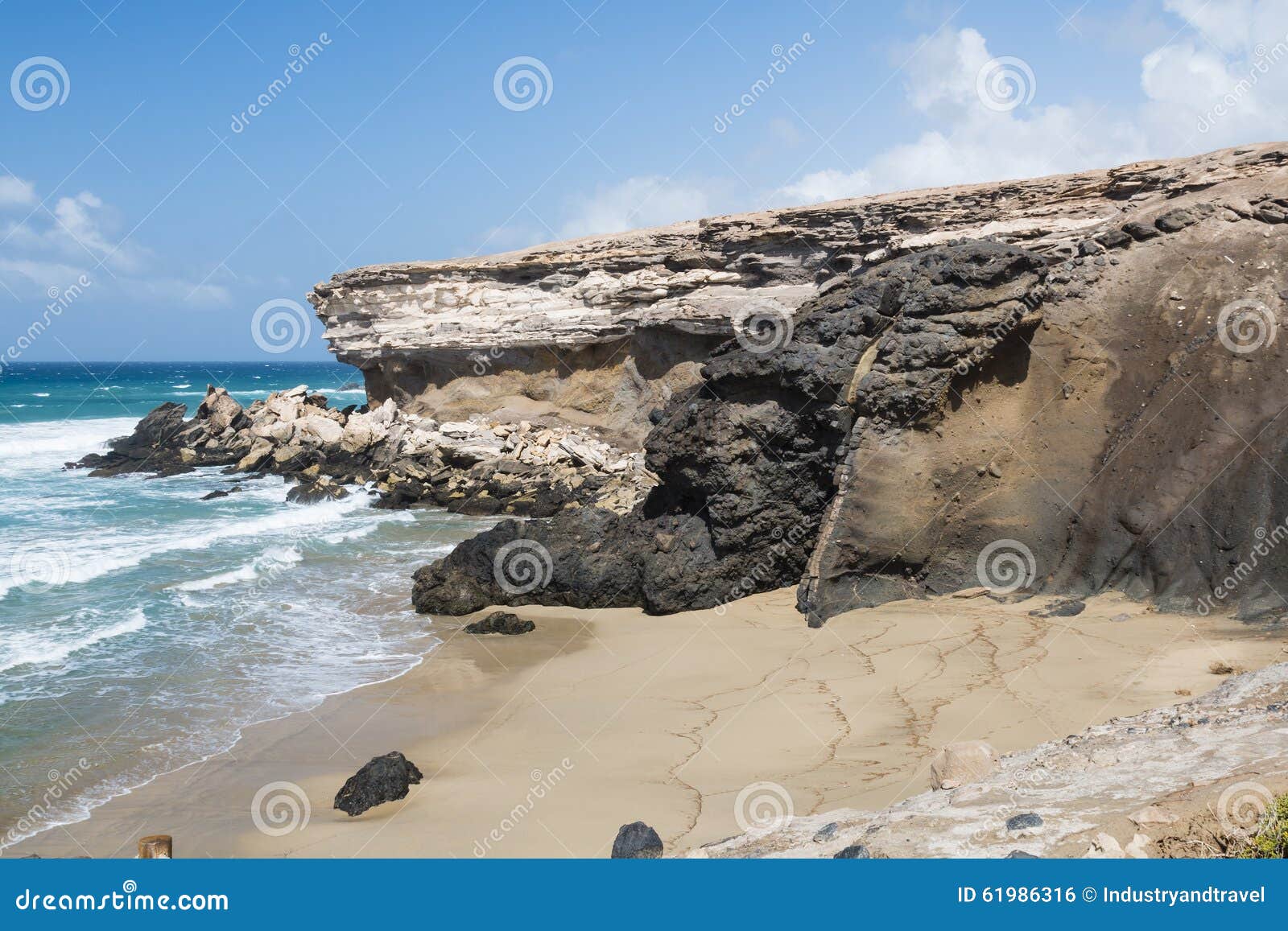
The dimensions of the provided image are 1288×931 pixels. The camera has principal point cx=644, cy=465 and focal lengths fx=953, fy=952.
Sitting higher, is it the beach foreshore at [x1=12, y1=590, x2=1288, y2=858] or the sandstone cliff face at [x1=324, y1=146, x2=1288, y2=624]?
the sandstone cliff face at [x1=324, y1=146, x2=1288, y2=624]

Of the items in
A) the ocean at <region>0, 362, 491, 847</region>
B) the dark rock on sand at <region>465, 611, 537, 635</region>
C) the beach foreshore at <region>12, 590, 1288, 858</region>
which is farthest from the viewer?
the dark rock on sand at <region>465, 611, 537, 635</region>

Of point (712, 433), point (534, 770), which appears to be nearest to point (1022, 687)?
point (534, 770)

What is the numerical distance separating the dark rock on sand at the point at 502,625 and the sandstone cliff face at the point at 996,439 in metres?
0.87

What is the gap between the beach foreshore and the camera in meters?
6.93

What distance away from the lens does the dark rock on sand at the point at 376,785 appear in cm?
762

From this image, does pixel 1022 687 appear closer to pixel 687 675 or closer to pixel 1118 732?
pixel 1118 732

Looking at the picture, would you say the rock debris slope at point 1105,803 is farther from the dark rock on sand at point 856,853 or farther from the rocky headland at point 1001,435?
the rocky headland at point 1001,435

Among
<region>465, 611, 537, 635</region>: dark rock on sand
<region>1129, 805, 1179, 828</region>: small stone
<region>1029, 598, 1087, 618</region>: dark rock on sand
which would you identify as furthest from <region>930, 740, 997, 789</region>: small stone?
<region>465, 611, 537, 635</region>: dark rock on sand

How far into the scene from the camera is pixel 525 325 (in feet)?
88.4

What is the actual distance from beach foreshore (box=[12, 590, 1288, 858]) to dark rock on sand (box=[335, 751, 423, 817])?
0.37 feet

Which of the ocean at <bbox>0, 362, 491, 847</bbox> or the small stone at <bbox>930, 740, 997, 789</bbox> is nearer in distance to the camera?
the small stone at <bbox>930, 740, 997, 789</bbox>

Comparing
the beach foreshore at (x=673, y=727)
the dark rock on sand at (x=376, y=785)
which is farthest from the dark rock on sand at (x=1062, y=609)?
the dark rock on sand at (x=376, y=785)

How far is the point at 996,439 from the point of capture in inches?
446

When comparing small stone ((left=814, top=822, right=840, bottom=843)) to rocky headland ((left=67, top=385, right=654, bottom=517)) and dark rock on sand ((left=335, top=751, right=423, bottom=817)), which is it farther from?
rocky headland ((left=67, top=385, right=654, bottom=517))
